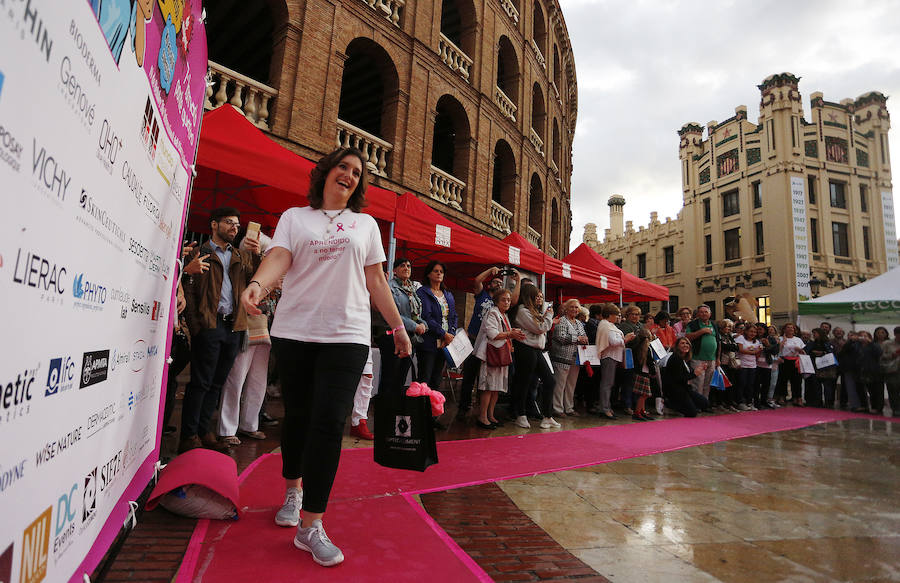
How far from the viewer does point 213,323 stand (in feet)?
11.4

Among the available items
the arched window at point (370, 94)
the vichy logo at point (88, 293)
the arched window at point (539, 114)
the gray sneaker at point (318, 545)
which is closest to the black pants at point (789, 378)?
the arched window at point (370, 94)

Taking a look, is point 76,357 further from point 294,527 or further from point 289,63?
point 289,63

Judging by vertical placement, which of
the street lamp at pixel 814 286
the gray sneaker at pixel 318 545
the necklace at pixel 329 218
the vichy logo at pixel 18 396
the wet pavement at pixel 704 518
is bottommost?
the wet pavement at pixel 704 518

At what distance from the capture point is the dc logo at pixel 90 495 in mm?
1633

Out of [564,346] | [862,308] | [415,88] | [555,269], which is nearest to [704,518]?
[564,346]

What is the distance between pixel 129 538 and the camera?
222 centimetres

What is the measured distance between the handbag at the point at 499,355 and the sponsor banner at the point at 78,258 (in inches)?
157

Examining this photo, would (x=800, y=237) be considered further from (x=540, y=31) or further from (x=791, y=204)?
(x=540, y=31)

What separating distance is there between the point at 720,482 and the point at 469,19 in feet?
43.7

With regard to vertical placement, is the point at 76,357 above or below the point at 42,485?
above

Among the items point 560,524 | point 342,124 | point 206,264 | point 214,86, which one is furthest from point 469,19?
point 560,524

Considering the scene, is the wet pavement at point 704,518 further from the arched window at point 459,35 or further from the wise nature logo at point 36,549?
the arched window at point 459,35

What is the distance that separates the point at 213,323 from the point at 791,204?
3310cm

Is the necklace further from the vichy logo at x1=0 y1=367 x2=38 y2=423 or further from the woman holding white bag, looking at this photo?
the woman holding white bag
